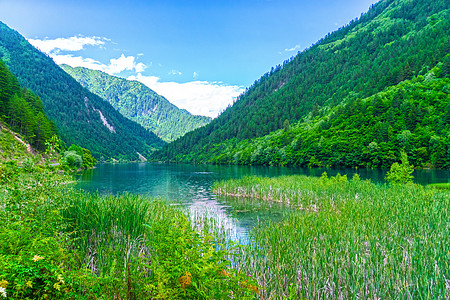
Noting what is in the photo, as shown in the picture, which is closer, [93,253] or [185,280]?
[185,280]

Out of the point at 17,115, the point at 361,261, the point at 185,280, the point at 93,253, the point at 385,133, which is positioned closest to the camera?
the point at 185,280

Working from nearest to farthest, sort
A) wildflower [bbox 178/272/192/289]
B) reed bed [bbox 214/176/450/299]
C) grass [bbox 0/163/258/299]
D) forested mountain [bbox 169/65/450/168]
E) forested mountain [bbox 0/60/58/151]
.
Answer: grass [bbox 0/163/258/299], wildflower [bbox 178/272/192/289], reed bed [bbox 214/176/450/299], forested mountain [bbox 0/60/58/151], forested mountain [bbox 169/65/450/168]

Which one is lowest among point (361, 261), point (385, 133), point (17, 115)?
point (361, 261)

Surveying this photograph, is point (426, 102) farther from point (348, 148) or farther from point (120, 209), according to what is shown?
point (120, 209)

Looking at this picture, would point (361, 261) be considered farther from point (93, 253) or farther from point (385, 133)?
point (385, 133)

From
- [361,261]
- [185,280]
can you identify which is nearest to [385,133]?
[361,261]

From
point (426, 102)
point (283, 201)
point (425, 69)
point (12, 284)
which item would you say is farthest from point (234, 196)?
point (425, 69)

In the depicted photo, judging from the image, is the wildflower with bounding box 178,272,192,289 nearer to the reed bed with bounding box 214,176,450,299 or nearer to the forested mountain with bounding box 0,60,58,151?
the reed bed with bounding box 214,176,450,299

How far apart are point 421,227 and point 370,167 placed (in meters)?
103

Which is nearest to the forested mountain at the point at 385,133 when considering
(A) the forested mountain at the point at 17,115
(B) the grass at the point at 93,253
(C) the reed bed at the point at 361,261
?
(C) the reed bed at the point at 361,261

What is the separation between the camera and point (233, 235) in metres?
16.6

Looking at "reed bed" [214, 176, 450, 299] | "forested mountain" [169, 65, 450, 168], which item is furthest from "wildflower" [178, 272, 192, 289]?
"forested mountain" [169, 65, 450, 168]

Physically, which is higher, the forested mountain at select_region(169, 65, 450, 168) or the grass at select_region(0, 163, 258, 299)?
the forested mountain at select_region(169, 65, 450, 168)

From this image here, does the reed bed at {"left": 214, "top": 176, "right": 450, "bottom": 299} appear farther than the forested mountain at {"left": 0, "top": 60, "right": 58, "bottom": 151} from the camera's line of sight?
No
